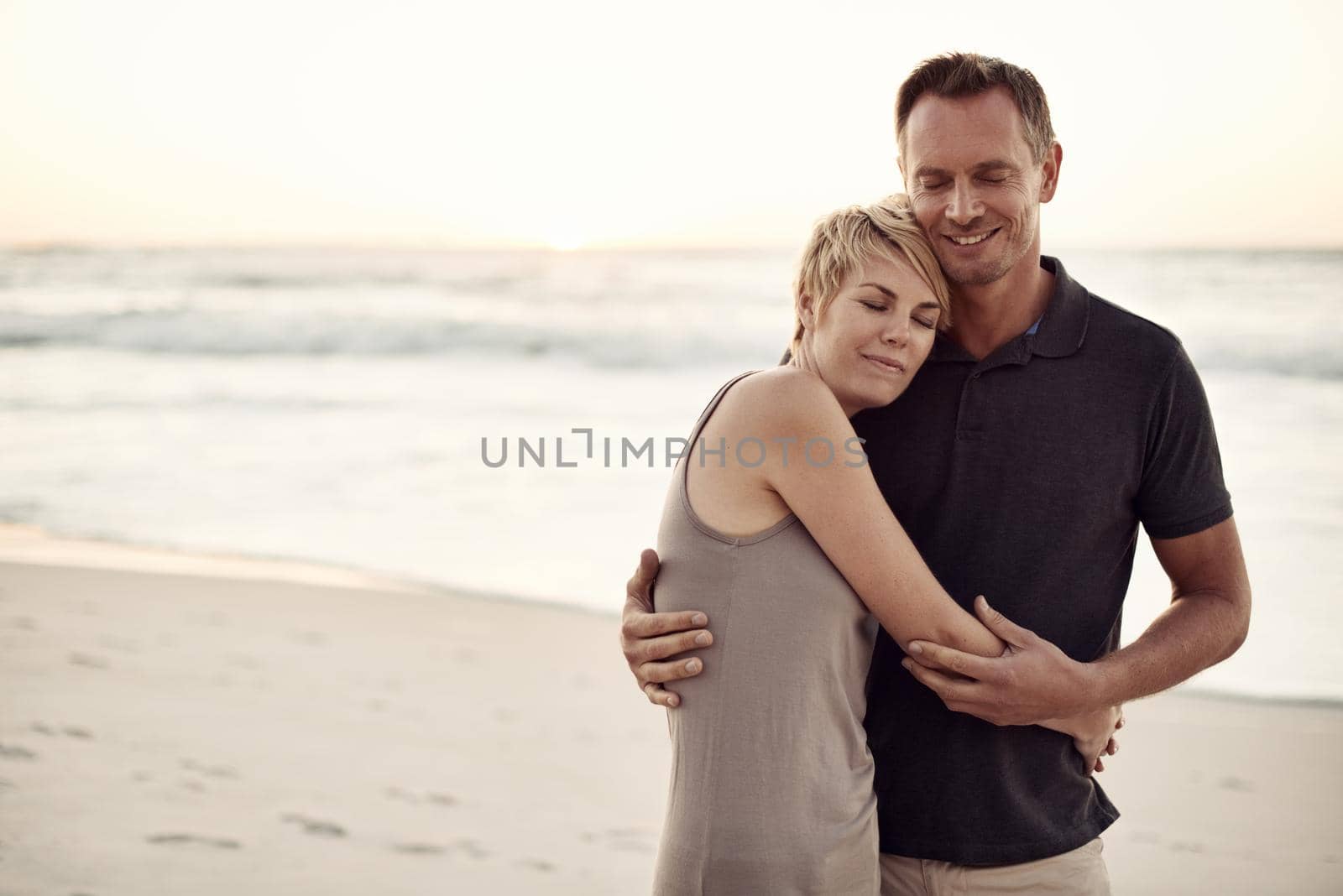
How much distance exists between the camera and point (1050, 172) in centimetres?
211

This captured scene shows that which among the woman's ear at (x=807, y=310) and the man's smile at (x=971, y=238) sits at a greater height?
the man's smile at (x=971, y=238)

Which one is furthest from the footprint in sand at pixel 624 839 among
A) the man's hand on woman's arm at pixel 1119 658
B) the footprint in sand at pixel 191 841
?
the man's hand on woman's arm at pixel 1119 658

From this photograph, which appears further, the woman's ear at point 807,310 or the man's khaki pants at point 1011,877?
the woman's ear at point 807,310

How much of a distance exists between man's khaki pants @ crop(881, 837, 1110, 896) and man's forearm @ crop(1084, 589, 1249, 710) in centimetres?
27

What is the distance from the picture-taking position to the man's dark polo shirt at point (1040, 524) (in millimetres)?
1840

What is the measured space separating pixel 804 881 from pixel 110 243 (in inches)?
989

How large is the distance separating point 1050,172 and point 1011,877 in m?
1.27

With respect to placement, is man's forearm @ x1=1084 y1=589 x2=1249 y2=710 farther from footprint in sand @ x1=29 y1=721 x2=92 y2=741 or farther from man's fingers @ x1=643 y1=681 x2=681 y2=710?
footprint in sand @ x1=29 y1=721 x2=92 y2=741

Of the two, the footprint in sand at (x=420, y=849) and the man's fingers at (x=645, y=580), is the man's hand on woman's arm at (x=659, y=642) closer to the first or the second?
the man's fingers at (x=645, y=580)

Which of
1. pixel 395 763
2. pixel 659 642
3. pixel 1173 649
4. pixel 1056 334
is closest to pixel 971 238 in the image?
pixel 1056 334

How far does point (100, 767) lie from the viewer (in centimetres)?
406

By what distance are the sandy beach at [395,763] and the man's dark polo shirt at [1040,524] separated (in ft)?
6.41

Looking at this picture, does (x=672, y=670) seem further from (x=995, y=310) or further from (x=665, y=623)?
(x=995, y=310)

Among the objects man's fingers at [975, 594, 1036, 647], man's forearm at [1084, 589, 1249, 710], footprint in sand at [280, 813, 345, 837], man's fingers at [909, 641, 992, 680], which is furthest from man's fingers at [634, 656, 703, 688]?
footprint in sand at [280, 813, 345, 837]
